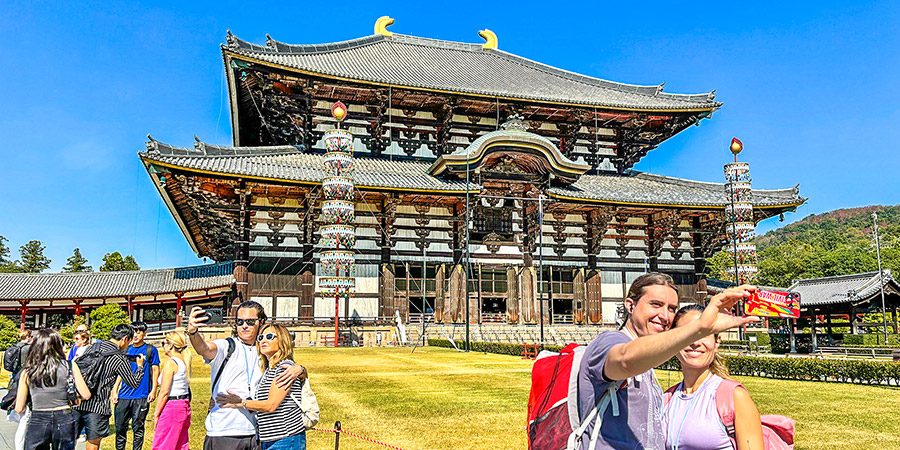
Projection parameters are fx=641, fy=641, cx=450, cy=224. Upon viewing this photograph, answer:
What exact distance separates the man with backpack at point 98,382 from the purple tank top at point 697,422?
22.1ft

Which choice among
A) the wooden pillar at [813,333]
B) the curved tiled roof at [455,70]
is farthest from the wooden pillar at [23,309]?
the wooden pillar at [813,333]

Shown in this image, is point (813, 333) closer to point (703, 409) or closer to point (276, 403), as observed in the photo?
point (703, 409)

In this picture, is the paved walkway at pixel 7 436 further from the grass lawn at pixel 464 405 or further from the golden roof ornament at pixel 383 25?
the golden roof ornament at pixel 383 25

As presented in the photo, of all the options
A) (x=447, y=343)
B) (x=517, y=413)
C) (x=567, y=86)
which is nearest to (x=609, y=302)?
(x=447, y=343)

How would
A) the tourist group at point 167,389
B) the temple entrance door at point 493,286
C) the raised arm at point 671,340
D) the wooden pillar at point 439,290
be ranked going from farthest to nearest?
1. the temple entrance door at point 493,286
2. the wooden pillar at point 439,290
3. the tourist group at point 167,389
4. the raised arm at point 671,340

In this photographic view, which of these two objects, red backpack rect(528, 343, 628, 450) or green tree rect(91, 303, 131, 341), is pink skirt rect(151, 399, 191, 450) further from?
green tree rect(91, 303, 131, 341)

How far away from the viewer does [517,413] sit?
448 inches

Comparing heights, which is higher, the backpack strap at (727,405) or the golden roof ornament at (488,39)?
the golden roof ornament at (488,39)

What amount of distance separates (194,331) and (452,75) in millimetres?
32037

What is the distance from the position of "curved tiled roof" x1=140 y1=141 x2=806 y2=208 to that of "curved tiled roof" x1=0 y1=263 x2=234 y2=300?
7738 millimetres

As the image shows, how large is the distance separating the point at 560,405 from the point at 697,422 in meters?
1.09

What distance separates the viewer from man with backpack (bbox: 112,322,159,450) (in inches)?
328

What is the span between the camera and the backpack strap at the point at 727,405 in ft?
12.4

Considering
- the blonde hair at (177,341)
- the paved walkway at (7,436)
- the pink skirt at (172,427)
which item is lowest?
the paved walkway at (7,436)
